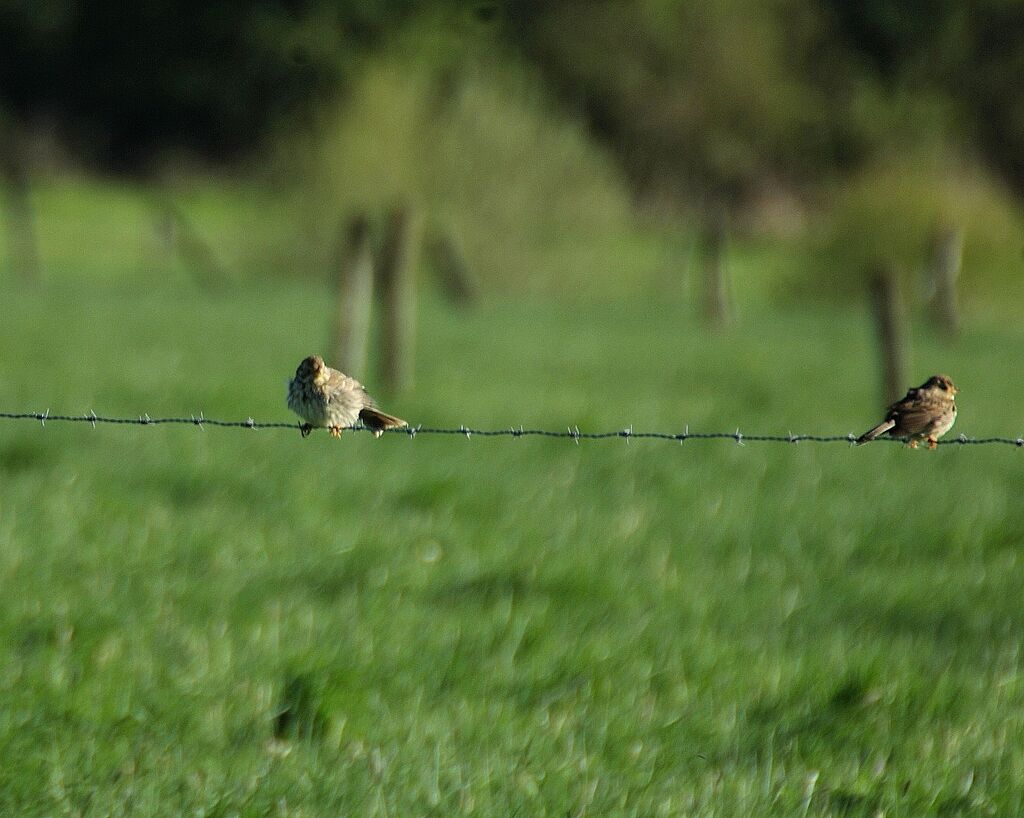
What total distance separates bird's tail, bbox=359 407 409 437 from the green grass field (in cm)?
131

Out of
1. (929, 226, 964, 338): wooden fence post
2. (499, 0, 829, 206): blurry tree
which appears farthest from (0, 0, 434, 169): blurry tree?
(929, 226, 964, 338): wooden fence post

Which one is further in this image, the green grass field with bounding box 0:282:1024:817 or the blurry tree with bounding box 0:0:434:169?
the blurry tree with bounding box 0:0:434:169

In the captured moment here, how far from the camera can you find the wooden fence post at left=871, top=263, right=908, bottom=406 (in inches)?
593

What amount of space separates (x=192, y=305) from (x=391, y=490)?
71.5 feet

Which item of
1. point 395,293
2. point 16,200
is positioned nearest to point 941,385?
point 395,293

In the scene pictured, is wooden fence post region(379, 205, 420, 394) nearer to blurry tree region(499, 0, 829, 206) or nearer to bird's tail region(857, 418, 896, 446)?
bird's tail region(857, 418, 896, 446)

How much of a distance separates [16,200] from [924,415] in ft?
146

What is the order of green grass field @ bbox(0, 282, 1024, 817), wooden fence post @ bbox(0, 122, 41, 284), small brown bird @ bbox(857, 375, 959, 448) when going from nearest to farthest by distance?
small brown bird @ bbox(857, 375, 959, 448) < green grass field @ bbox(0, 282, 1024, 817) < wooden fence post @ bbox(0, 122, 41, 284)

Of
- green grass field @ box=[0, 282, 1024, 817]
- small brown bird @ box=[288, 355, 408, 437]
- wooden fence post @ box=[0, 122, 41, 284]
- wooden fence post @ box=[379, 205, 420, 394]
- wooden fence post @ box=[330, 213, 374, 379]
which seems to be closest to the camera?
small brown bird @ box=[288, 355, 408, 437]

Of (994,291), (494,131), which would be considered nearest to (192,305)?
(494,131)

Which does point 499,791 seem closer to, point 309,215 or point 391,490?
point 391,490

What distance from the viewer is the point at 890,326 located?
49.4 feet

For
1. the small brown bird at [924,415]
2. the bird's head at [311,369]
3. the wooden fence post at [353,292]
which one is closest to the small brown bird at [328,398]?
the bird's head at [311,369]

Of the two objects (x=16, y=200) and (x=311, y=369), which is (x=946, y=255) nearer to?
(x=311, y=369)
